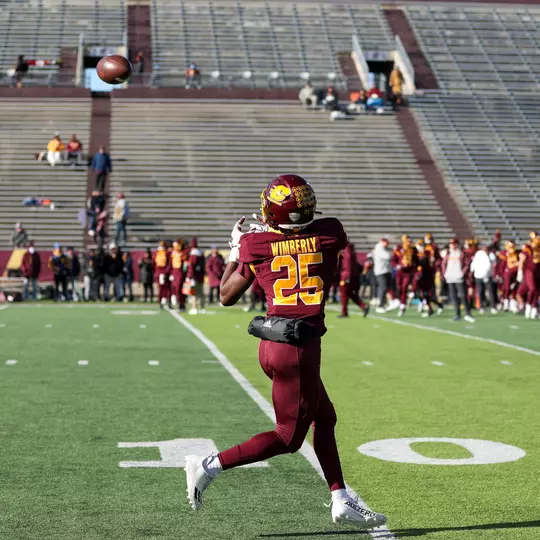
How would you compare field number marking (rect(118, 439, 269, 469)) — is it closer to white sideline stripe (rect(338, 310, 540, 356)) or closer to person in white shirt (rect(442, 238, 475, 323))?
white sideline stripe (rect(338, 310, 540, 356))

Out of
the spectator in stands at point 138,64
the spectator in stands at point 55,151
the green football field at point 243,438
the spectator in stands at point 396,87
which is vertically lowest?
the green football field at point 243,438

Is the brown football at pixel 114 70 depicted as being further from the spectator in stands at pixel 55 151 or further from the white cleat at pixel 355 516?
the spectator in stands at pixel 55 151

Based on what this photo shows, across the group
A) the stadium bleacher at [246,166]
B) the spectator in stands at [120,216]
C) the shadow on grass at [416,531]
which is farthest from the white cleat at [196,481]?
the stadium bleacher at [246,166]

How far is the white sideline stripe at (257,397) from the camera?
504 cm

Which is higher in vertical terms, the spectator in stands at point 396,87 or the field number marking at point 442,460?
the spectator in stands at point 396,87

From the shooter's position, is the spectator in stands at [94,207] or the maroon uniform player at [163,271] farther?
the spectator in stands at [94,207]

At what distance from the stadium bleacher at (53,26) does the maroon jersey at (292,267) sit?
38.9m

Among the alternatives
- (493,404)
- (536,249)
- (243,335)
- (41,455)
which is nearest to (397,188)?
(536,249)

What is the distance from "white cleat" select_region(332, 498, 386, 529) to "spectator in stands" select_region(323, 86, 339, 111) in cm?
3713

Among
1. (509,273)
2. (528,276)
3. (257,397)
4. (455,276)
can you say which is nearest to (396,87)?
(509,273)

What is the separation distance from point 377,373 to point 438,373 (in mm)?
635

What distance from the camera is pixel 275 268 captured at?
5.00 meters

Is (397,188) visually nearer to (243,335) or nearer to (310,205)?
(243,335)

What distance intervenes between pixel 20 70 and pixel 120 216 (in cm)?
1306
